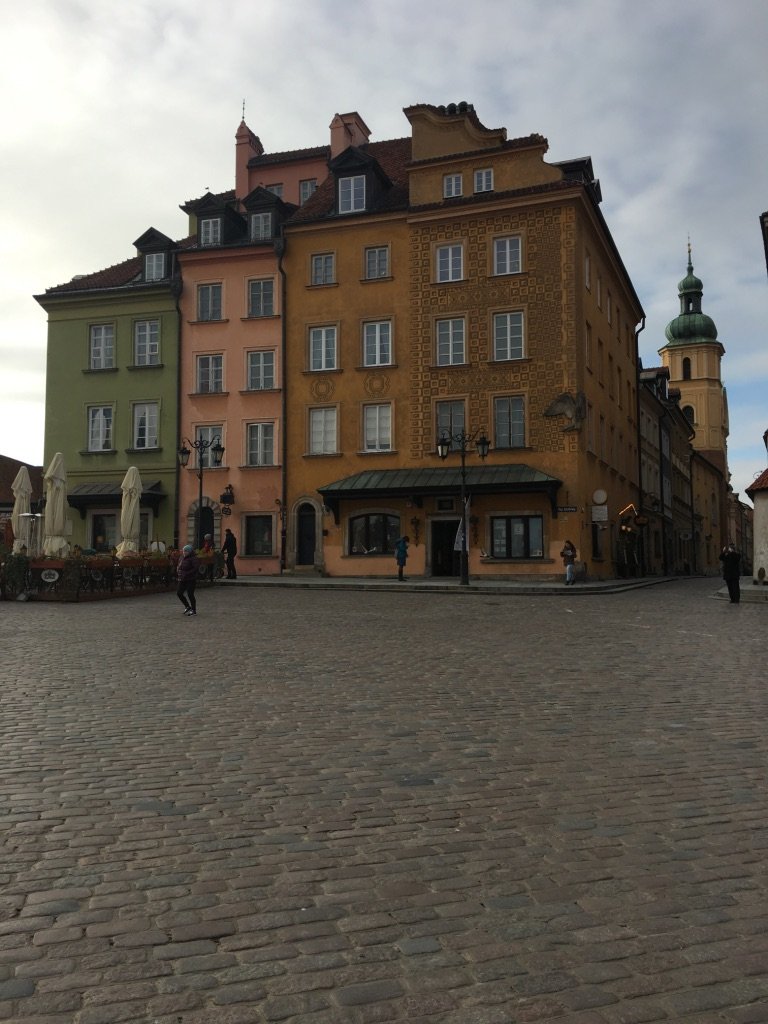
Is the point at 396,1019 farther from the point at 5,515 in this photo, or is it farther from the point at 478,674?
the point at 5,515

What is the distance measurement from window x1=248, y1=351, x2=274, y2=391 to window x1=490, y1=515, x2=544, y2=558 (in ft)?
36.3

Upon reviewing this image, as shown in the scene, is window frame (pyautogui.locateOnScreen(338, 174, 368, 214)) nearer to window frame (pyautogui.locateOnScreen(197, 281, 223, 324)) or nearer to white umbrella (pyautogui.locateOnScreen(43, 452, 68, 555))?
window frame (pyautogui.locateOnScreen(197, 281, 223, 324))

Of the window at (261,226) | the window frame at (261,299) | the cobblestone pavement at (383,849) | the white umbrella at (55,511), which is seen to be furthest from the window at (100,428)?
the cobblestone pavement at (383,849)

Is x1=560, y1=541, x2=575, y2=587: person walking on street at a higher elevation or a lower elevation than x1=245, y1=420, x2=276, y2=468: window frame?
lower

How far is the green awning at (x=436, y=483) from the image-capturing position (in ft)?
107

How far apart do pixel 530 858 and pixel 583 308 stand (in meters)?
32.5

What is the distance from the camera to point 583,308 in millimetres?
34969

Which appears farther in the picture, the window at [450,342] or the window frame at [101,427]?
the window frame at [101,427]

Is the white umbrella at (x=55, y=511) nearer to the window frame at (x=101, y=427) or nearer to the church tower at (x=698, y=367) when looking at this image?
the window frame at (x=101, y=427)

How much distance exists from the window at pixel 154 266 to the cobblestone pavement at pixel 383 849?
109 feet

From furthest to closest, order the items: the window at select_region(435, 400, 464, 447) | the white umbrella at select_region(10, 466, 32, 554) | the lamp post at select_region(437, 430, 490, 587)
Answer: the window at select_region(435, 400, 464, 447)
the white umbrella at select_region(10, 466, 32, 554)
the lamp post at select_region(437, 430, 490, 587)

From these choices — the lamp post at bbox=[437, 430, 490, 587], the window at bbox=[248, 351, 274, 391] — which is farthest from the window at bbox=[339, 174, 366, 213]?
the lamp post at bbox=[437, 430, 490, 587]

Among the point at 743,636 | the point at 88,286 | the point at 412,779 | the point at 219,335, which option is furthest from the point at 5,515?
the point at 412,779

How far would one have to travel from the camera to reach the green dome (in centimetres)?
9219
